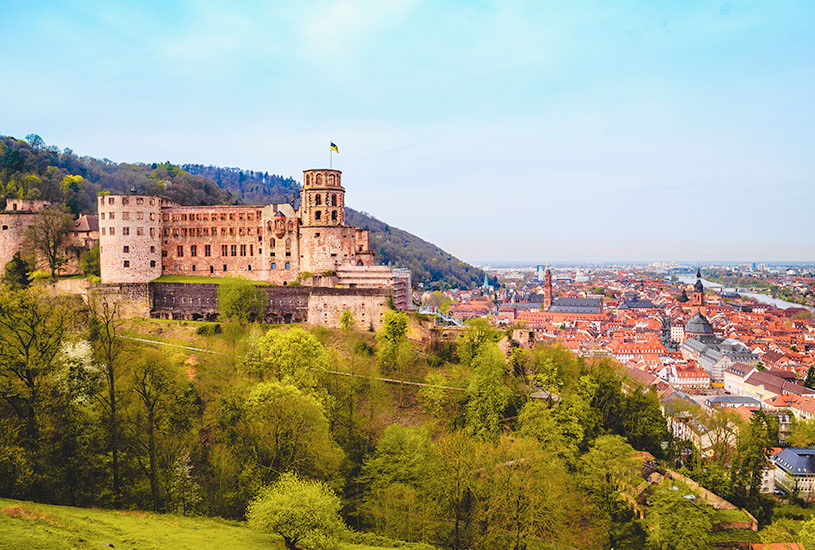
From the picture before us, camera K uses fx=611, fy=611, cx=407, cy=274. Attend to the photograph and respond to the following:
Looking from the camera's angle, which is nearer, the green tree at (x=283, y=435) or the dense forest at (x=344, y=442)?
the dense forest at (x=344, y=442)

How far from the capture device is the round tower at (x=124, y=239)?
5675 centimetres

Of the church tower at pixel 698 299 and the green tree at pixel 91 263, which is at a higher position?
the green tree at pixel 91 263

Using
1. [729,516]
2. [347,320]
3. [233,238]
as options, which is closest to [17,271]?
[233,238]

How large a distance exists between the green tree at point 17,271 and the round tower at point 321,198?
2521 centimetres

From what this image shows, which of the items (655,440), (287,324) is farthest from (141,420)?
(655,440)

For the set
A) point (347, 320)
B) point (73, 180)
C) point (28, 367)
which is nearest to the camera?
point (28, 367)

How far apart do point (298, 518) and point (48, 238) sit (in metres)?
47.6

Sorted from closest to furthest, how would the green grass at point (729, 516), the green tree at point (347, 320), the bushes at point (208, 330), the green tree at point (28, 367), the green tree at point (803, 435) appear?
the green tree at point (28, 367) < the green grass at point (729, 516) < the bushes at point (208, 330) < the green tree at point (347, 320) < the green tree at point (803, 435)

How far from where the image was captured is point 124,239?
57.1m

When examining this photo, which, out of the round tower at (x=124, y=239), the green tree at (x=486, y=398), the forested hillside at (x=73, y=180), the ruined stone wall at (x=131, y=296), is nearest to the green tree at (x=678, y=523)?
the green tree at (x=486, y=398)

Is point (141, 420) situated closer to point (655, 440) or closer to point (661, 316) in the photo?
point (655, 440)

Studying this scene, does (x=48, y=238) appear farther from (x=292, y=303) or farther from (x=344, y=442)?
(x=344, y=442)

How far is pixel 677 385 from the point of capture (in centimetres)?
9431

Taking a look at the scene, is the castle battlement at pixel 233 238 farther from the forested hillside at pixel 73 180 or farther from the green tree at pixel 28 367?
the green tree at pixel 28 367
